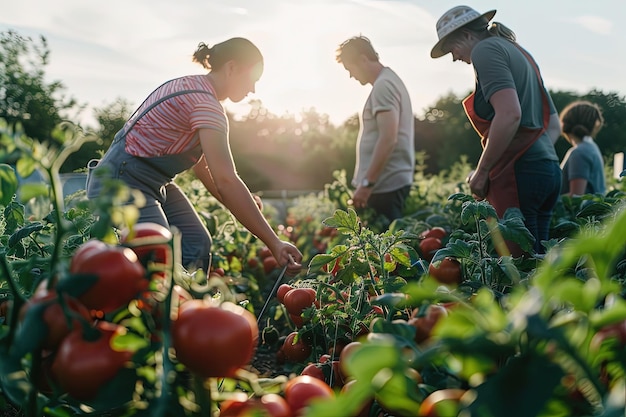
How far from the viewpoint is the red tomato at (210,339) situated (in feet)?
2.39

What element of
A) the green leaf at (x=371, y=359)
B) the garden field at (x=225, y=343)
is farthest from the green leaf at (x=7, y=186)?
the green leaf at (x=371, y=359)

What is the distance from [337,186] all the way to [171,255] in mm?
6036

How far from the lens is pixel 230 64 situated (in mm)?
2906

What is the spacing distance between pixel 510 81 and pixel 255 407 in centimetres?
242

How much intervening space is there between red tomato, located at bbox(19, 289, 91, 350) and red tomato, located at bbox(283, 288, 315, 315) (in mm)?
1298

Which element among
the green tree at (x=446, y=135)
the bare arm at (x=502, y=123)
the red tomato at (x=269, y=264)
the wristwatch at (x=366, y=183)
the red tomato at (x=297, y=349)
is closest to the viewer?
the red tomato at (x=297, y=349)

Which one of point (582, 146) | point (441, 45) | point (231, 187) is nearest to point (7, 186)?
point (231, 187)

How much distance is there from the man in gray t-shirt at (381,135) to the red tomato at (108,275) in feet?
12.0

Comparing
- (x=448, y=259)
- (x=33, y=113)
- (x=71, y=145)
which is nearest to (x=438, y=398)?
(x=71, y=145)

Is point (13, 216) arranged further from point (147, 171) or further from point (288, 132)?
point (288, 132)

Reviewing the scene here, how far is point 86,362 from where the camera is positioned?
0.70m

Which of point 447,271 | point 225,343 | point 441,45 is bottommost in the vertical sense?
point 447,271

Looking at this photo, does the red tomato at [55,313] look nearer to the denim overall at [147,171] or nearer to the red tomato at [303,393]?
the red tomato at [303,393]

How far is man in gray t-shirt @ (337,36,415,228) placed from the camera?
4289 mm
